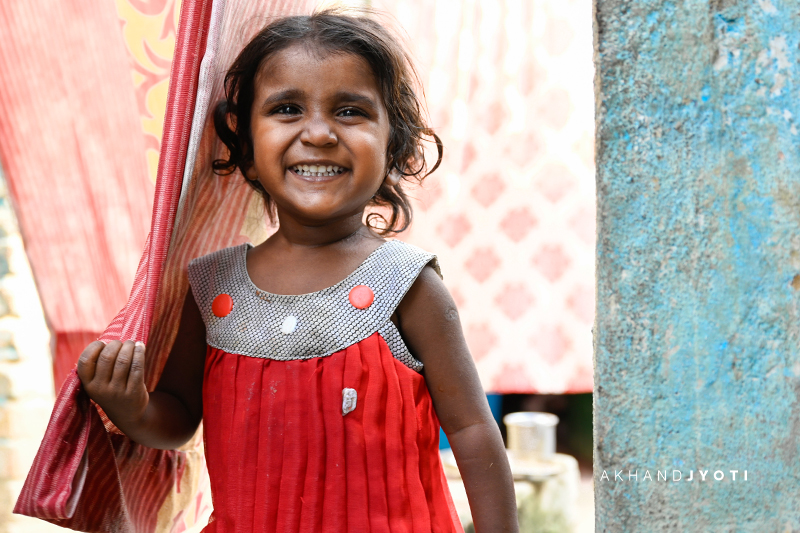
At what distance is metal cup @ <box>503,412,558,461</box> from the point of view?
338 cm

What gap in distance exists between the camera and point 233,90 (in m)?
1.36

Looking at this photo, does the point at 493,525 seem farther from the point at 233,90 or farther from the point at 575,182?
the point at 575,182

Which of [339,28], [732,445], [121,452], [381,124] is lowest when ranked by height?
[121,452]

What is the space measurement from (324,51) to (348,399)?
1.92 ft

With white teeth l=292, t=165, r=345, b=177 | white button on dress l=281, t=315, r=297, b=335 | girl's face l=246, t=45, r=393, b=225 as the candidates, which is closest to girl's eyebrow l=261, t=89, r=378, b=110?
girl's face l=246, t=45, r=393, b=225

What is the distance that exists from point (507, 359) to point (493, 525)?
1.01 m

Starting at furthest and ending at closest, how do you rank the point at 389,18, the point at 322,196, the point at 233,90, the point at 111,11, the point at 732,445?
the point at 389,18
the point at 111,11
the point at 233,90
the point at 322,196
the point at 732,445

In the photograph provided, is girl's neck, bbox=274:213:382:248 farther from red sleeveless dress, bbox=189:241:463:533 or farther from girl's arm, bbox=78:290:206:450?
girl's arm, bbox=78:290:206:450

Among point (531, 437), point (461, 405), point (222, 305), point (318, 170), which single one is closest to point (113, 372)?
point (222, 305)

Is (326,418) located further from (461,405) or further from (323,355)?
(461,405)

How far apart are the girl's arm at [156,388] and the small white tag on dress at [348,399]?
0.32m

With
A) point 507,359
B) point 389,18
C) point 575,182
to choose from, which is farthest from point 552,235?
point 389,18

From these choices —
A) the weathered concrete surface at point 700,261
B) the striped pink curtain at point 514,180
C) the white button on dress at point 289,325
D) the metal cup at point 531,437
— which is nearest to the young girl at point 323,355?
the white button on dress at point 289,325

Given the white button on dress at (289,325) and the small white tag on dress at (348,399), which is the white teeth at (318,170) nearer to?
the white button on dress at (289,325)
